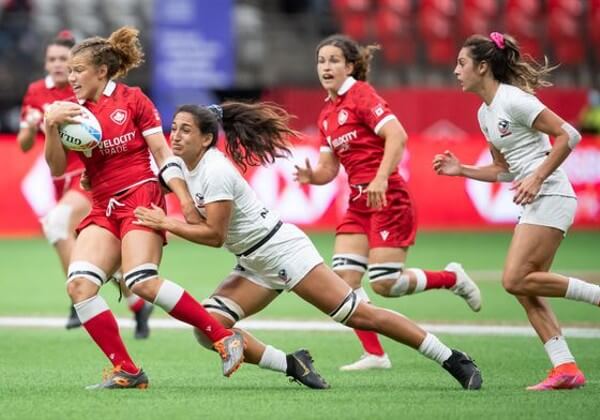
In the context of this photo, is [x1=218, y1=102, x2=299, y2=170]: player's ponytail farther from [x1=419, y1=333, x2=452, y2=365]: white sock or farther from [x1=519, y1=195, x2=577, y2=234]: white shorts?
[x1=519, y1=195, x2=577, y2=234]: white shorts

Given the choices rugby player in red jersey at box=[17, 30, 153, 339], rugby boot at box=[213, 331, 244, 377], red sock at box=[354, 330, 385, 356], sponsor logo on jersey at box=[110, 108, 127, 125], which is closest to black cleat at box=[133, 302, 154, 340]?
rugby player in red jersey at box=[17, 30, 153, 339]

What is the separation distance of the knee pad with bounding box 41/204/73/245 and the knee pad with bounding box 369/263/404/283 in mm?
3084

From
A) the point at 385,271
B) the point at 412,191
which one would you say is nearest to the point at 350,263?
the point at 385,271

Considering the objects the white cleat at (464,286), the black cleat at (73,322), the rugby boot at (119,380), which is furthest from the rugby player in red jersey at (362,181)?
the black cleat at (73,322)

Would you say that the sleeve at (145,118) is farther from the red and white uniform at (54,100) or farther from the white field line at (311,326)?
the white field line at (311,326)

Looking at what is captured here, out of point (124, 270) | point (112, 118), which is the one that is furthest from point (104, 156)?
point (124, 270)

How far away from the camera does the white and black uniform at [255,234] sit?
25.3 ft

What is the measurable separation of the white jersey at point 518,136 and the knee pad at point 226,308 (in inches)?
77.5

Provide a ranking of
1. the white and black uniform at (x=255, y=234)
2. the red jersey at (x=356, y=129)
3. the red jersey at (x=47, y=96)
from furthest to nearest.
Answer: the red jersey at (x=47, y=96) < the red jersey at (x=356, y=129) < the white and black uniform at (x=255, y=234)

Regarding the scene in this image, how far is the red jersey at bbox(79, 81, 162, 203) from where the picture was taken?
8.15 metres

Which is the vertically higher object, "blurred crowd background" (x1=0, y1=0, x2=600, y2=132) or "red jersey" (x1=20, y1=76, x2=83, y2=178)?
"red jersey" (x1=20, y1=76, x2=83, y2=178)

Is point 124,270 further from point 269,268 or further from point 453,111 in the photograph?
point 453,111

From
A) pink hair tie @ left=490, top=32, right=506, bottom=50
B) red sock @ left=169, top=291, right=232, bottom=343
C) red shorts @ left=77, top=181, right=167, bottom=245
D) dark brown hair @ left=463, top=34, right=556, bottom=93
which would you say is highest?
pink hair tie @ left=490, top=32, right=506, bottom=50

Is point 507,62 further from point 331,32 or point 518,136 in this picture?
point 331,32
